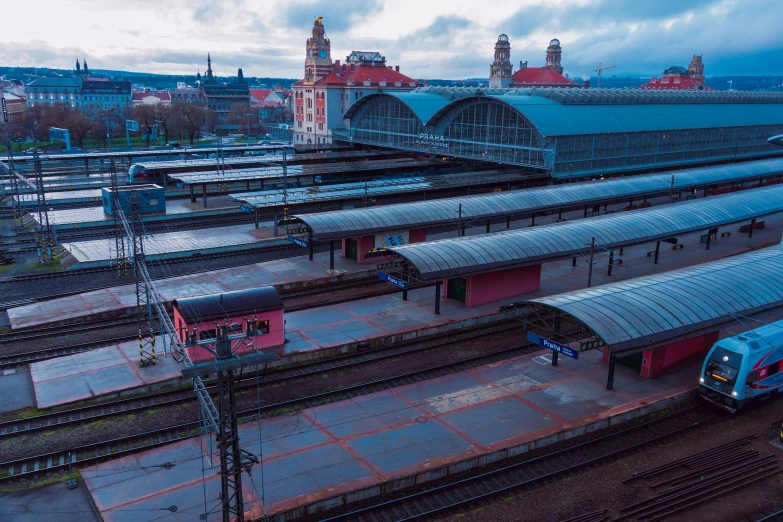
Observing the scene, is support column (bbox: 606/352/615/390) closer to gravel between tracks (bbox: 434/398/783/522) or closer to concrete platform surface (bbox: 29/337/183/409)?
gravel between tracks (bbox: 434/398/783/522)

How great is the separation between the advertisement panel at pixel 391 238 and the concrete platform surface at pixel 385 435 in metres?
16.2

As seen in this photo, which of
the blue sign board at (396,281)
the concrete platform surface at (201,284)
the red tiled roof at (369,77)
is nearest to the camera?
the blue sign board at (396,281)

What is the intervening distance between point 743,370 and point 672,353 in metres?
4.03

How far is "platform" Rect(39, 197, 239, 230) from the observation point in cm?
5172

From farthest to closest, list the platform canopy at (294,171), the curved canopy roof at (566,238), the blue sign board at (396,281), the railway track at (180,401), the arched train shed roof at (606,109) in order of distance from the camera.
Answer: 1. the arched train shed roof at (606,109)
2. the platform canopy at (294,171)
3. the curved canopy roof at (566,238)
4. the blue sign board at (396,281)
5. the railway track at (180,401)

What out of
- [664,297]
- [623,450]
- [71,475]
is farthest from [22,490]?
[664,297]

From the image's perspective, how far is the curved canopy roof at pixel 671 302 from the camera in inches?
889

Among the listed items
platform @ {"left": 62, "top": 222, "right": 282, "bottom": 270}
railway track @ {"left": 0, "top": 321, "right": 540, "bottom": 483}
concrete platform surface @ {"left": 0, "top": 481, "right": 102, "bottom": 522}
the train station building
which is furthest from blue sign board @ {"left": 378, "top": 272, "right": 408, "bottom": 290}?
the train station building

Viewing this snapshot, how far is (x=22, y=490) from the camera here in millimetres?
18219

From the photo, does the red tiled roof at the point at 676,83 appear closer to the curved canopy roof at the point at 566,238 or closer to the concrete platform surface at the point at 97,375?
the curved canopy roof at the point at 566,238

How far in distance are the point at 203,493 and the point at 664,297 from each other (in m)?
18.8

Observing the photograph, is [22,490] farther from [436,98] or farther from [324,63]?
[324,63]

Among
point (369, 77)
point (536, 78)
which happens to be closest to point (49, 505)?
point (369, 77)

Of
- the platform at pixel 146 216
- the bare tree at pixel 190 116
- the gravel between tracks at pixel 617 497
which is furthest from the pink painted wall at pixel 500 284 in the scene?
the bare tree at pixel 190 116
